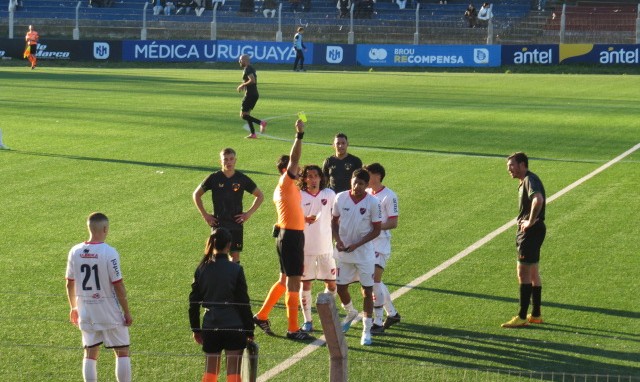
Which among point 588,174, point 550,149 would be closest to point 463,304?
point 588,174

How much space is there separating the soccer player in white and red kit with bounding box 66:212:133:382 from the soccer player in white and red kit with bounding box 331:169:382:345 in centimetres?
304

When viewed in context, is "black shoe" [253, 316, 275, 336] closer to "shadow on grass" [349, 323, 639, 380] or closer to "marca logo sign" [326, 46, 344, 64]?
"shadow on grass" [349, 323, 639, 380]

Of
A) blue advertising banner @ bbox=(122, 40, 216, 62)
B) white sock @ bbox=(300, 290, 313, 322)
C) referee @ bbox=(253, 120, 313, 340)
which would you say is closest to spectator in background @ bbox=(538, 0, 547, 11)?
blue advertising banner @ bbox=(122, 40, 216, 62)

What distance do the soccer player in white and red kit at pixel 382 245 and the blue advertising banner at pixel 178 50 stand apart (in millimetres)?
46346

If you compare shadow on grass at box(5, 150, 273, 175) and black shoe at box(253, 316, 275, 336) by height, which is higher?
shadow on grass at box(5, 150, 273, 175)

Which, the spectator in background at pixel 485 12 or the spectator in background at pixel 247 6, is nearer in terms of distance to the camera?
the spectator in background at pixel 485 12

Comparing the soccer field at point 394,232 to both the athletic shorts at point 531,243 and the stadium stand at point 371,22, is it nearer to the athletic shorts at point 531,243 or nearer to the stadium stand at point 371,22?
the athletic shorts at point 531,243

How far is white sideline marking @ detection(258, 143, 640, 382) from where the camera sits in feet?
35.2

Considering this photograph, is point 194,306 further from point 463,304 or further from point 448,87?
point 448,87

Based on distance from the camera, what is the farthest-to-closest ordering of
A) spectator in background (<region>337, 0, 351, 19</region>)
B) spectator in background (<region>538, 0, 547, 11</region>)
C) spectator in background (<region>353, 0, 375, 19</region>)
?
spectator in background (<region>337, 0, 351, 19</region>)
spectator in background (<region>353, 0, 375, 19</region>)
spectator in background (<region>538, 0, 547, 11</region>)

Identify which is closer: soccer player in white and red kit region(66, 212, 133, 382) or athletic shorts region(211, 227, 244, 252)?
soccer player in white and red kit region(66, 212, 133, 382)

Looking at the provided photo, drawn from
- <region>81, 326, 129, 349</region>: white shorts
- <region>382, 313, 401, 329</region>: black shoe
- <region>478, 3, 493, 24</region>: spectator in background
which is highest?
<region>478, 3, 493, 24</region>: spectator in background

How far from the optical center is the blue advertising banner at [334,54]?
56.5 m

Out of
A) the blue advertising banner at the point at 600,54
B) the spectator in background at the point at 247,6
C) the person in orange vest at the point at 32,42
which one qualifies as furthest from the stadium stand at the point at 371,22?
the person in orange vest at the point at 32,42
